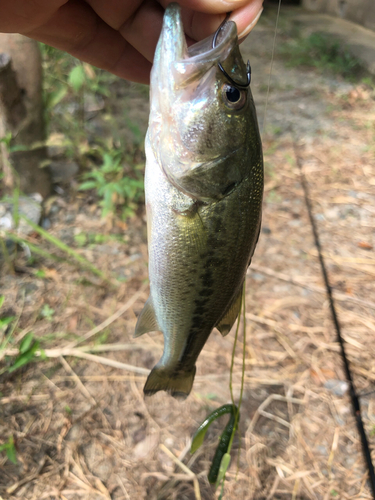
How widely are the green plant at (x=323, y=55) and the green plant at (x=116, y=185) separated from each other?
4237mm

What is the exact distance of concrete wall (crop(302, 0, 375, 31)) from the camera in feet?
20.8

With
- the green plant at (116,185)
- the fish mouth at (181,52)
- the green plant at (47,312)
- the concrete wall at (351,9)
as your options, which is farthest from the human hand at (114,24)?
the concrete wall at (351,9)

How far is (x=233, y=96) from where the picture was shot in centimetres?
90

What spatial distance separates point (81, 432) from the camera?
1713 mm

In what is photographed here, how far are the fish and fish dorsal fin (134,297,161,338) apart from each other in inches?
6.5

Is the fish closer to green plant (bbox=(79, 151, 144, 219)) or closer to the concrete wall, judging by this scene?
green plant (bbox=(79, 151, 144, 219))

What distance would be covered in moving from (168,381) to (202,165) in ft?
2.51

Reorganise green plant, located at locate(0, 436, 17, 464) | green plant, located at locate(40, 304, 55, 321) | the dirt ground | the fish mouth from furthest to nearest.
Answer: green plant, located at locate(40, 304, 55, 321), the dirt ground, green plant, located at locate(0, 436, 17, 464), the fish mouth

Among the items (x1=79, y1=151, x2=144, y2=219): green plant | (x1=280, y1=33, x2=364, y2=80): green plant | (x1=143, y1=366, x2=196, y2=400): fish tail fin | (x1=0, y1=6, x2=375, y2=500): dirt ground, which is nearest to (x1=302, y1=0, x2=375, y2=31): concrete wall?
(x1=280, y1=33, x2=364, y2=80): green plant

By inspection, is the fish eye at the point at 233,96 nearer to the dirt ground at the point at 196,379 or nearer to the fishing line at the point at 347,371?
the dirt ground at the point at 196,379

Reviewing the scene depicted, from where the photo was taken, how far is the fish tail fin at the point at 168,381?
1234 millimetres

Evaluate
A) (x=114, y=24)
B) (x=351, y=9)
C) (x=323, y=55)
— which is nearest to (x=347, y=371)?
(x=114, y=24)

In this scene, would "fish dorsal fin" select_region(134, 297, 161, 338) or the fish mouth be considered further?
"fish dorsal fin" select_region(134, 297, 161, 338)

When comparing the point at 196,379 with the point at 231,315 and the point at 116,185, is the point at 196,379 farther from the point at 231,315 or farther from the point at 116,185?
the point at 116,185
